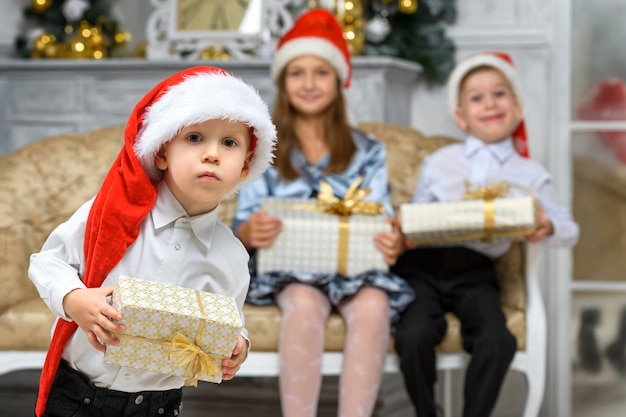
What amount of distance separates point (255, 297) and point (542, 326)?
0.85 metres

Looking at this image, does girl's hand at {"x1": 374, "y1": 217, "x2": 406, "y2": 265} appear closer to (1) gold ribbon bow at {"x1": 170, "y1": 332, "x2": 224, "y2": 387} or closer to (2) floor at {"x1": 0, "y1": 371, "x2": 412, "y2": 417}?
(2) floor at {"x1": 0, "y1": 371, "x2": 412, "y2": 417}

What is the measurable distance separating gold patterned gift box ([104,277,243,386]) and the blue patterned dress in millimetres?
1323

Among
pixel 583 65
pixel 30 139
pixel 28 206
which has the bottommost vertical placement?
pixel 28 206

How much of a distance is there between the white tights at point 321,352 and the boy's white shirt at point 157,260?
991mm

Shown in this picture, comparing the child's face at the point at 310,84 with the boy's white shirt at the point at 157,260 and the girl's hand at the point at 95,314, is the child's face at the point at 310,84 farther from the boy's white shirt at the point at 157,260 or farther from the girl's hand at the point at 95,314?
the girl's hand at the point at 95,314

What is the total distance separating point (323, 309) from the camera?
111 inches

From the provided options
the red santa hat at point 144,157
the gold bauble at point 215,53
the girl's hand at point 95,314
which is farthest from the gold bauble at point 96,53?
the girl's hand at point 95,314

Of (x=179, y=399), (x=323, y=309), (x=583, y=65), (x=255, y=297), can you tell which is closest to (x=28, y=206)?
(x=255, y=297)

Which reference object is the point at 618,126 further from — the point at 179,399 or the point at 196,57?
the point at 179,399

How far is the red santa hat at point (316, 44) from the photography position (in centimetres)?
314

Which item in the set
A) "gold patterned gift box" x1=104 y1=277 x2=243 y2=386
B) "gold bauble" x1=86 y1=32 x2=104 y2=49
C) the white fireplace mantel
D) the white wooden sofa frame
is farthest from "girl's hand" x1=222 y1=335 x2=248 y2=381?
"gold bauble" x1=86 y1=32 x2=104 y2=49

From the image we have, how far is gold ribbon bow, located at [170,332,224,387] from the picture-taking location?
155cm

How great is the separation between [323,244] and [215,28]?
147cm

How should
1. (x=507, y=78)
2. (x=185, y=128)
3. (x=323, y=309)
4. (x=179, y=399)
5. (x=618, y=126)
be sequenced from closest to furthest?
(x=185, y=128), (x=179, y=399), (x=323, y=309), (x=507, y=78), (x=618, y=126)
